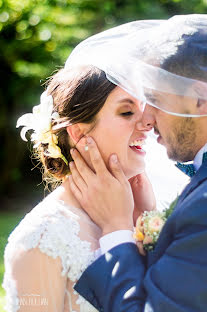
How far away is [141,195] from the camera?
374 centimetres

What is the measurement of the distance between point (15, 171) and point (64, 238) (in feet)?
34.4

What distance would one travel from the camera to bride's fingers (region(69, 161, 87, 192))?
327 centimetres

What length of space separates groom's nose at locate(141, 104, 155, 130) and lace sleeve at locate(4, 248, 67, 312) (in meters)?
0.92

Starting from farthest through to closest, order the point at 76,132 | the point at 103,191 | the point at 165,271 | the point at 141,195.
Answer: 1. the point at 141,195
2. the point at 76,132
3. the point at 103,191
4. the point at 165,271

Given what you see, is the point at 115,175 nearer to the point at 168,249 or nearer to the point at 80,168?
the point at 80,168

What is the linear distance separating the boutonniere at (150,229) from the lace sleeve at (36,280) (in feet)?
1.56

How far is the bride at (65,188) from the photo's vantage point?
2.91m

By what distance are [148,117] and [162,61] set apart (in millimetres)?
420

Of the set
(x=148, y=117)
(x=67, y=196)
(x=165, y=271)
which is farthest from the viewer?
(x=67, y=196)

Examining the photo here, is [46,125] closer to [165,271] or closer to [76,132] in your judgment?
[76,132]

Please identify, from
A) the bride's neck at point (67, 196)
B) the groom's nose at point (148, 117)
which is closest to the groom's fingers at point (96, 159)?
the bride's neck at point (67, 196)

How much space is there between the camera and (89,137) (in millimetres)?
3379

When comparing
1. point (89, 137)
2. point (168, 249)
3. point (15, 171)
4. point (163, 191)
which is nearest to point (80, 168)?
point (89, 137)

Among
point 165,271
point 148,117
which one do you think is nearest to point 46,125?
point 148,117
